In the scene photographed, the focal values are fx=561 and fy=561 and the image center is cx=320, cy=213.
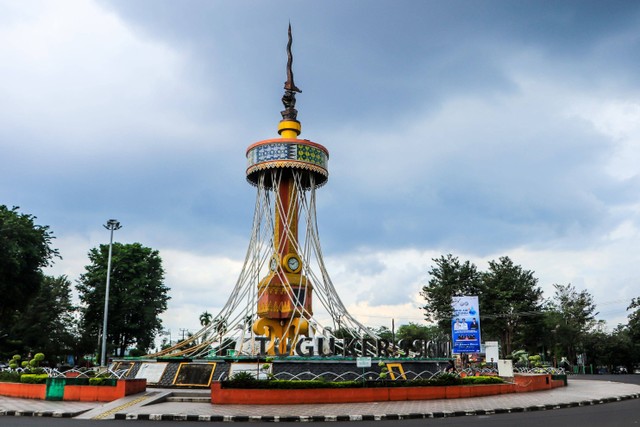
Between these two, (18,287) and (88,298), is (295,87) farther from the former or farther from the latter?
(88,298)

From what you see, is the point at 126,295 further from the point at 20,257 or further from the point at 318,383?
the point at 318,383

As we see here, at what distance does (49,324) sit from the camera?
180 feet

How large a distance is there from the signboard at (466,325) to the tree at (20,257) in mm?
29375

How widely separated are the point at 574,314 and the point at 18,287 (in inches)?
2407

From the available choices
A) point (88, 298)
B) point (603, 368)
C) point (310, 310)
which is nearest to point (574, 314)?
point (603, 368)

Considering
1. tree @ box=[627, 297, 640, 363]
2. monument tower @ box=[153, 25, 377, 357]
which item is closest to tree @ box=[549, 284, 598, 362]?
tree @ box=[627, 297, 640, 363]

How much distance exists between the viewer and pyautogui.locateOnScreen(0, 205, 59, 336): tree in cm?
3669

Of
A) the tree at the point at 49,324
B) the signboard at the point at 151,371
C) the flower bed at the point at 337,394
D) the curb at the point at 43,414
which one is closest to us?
the curb at the point at 43,414

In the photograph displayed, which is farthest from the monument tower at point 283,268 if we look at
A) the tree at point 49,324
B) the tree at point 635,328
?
the tree at point 635,328

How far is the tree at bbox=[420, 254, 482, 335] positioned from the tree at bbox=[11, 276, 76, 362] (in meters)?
37.6

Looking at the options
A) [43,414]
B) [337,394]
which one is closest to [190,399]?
[43,414]

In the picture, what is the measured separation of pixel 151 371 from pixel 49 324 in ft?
111

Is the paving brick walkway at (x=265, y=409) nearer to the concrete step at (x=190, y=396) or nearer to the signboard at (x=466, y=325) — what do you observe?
the concrete step at (x=190, y=396)

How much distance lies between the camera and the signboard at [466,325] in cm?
3759
